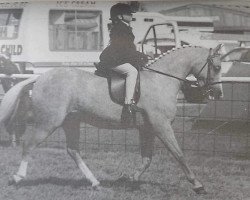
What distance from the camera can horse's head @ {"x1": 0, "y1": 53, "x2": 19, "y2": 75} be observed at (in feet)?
5.69

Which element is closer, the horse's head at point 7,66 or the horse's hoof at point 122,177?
the horse's hoof at point 122,177

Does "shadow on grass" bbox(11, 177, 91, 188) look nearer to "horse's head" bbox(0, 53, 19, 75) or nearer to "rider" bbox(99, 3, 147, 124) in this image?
"rider" bbox(99, 3, 147, 124)

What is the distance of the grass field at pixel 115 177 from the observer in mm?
1566

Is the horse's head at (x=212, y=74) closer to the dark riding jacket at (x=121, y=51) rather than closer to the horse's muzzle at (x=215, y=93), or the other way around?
Result: the horse's muzzle at (x=215, y=93)

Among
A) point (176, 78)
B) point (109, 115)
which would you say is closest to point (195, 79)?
point (176, 78)

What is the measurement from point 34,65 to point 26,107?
155mm

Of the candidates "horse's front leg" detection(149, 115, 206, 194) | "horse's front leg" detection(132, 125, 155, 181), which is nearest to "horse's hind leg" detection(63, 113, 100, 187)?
"horse's front leg" detection(132, 125, 155, 181)

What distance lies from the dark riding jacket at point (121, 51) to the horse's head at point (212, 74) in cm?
20

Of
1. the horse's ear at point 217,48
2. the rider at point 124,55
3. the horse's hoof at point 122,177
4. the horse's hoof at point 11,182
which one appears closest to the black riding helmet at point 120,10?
the rider at point 124,55

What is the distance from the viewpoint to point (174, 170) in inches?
63.5

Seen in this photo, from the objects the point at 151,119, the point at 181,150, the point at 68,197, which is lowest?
the point at 68,197

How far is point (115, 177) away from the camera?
1.64 meters

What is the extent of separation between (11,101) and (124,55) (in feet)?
1.41

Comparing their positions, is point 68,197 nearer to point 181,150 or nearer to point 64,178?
point 64,178
